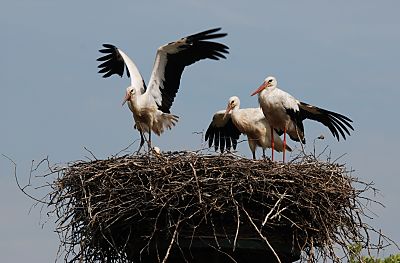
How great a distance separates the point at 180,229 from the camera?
7223 mm

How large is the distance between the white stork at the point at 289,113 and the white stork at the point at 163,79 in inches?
24.6

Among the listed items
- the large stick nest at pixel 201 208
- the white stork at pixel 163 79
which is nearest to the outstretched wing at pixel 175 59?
the white stork at pixel 163 79

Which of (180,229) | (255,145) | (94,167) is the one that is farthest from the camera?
(255,145)

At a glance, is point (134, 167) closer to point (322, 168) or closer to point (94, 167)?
point (94, 167)

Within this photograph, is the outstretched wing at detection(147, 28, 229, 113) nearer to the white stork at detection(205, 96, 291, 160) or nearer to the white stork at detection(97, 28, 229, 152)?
the white stork at detection(97, 28, 229, 152)

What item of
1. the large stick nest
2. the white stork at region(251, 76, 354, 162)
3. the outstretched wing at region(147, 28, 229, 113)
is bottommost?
the large stick nest

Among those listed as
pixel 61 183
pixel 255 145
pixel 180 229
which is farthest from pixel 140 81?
pixel 180 229

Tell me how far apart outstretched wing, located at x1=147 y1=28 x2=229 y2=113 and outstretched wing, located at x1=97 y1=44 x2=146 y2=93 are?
27 centimetres

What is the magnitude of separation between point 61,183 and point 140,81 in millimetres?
2847

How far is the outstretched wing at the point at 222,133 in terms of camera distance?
34.8ft

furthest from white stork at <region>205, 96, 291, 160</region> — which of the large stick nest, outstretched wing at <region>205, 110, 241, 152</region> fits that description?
the large stick nest

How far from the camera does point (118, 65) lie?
10977 millimetres

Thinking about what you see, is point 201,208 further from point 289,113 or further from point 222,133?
point 222,133

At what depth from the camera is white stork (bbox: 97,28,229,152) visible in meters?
9.89
